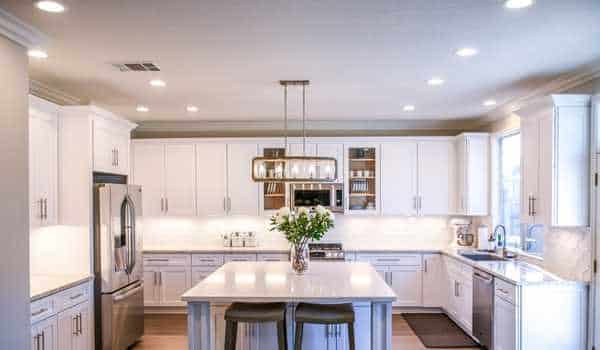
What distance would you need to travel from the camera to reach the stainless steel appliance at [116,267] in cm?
407

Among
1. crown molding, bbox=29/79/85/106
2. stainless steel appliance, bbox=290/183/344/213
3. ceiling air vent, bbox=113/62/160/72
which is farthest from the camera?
stainless steel appliance, bbox=290/183/344/213

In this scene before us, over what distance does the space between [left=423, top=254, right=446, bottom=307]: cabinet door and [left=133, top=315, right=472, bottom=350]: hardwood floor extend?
1.62ft

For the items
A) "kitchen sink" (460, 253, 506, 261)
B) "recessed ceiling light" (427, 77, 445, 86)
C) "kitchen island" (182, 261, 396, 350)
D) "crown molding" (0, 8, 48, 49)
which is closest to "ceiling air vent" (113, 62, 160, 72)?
"crown molding" (0, 8, 48, 49)

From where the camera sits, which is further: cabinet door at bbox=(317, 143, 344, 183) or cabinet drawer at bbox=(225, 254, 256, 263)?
cabinet door at bbox=(317, 143, 344, 183)

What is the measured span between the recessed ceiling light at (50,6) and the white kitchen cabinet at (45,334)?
2242 millimetres

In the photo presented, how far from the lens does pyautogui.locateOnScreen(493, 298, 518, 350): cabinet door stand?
365cm

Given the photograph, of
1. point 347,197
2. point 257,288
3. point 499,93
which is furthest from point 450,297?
point 257,288

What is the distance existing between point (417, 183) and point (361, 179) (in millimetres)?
791

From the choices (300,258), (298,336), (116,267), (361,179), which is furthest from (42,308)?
(361,179)

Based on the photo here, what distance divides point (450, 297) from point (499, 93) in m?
2.66

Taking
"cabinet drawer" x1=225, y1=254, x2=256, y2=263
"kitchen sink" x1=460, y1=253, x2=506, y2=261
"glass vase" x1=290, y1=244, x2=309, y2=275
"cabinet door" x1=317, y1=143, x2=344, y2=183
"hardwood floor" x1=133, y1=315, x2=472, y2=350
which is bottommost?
"hardwood floor" x1=133, y1=315, x2=472, y2=350

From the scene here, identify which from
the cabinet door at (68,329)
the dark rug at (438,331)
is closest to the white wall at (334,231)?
the dark rug at (438,331)

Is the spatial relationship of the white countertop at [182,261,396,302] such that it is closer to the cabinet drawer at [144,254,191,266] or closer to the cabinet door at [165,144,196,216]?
the cabinet drawer at [144,254,191,266]

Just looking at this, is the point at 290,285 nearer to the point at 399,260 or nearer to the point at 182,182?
the point at 399,260
